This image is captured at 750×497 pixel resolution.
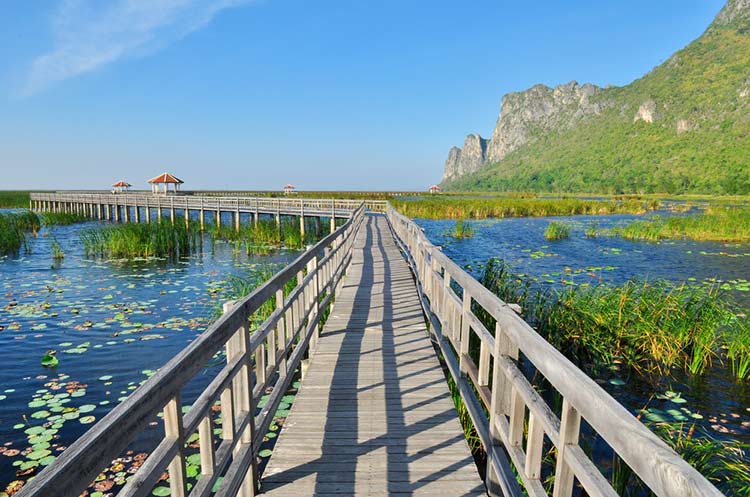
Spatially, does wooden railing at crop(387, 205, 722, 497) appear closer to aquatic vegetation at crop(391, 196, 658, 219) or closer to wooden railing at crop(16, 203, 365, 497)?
wooden railing at crop(16, 203, 365, 497)

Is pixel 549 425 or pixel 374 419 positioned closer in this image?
pixel 549 425

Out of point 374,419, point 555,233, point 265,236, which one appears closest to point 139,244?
point 265,236

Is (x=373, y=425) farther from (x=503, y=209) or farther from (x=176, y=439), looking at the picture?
(x=503, y=209)

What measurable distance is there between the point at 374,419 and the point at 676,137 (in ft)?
545

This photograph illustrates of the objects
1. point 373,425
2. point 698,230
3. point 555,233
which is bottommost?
point 373,425

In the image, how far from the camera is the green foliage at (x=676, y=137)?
346ft

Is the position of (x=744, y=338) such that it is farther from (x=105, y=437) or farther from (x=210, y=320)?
(x=210, y=320)

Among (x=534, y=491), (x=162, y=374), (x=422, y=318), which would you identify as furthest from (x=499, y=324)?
(x=422, y=318)

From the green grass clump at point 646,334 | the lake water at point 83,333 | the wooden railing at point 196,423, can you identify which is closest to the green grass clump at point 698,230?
the green grass clump at point 646,334

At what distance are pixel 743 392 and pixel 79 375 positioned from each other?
38.2ft

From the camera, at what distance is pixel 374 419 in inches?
173

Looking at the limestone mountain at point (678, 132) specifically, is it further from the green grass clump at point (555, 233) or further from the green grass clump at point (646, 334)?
the green grass clump at point (646, 334)

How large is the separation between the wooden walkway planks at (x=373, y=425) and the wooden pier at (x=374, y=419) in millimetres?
17

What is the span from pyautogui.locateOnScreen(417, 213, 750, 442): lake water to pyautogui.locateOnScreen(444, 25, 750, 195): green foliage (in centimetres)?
7683
